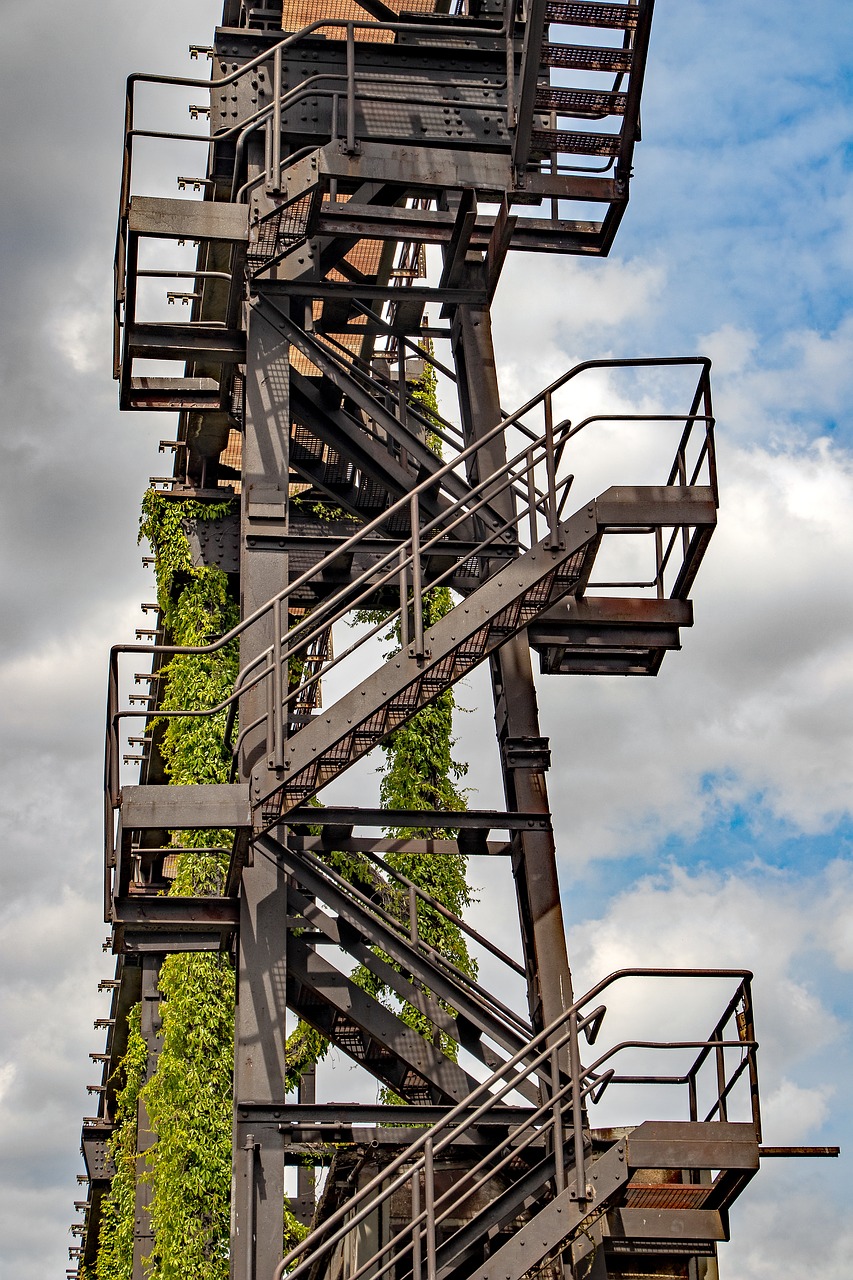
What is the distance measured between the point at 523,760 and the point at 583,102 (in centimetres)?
562

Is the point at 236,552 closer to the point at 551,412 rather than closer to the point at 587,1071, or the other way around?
the point at 551,412

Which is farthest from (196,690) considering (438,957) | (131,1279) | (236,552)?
(131,1279)

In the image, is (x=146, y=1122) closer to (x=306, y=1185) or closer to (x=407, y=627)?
(x=306, y=1185)

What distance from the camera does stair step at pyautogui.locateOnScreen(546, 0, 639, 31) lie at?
14.9 meters

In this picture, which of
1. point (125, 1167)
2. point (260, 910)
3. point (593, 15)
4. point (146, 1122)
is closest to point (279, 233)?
point (593, 15)

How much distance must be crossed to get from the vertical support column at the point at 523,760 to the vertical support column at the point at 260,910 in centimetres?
210

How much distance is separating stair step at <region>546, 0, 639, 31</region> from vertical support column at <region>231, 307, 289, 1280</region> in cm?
350

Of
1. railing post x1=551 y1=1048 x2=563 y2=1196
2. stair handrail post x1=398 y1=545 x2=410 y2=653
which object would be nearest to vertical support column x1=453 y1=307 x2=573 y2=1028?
railing post x1=551 y1=1048 x2=563 y2=1196

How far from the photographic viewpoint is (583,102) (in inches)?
607

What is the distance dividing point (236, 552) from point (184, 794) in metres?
9.06

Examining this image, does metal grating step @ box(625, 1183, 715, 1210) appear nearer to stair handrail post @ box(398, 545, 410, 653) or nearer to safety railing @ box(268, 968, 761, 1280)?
safety railing @ box(268, 968, 761, 1280)

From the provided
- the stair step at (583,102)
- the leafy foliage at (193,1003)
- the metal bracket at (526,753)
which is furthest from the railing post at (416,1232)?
the stair step at (583,102)

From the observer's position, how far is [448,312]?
17.7 meters

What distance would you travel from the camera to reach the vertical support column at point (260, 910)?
13.0 meters
